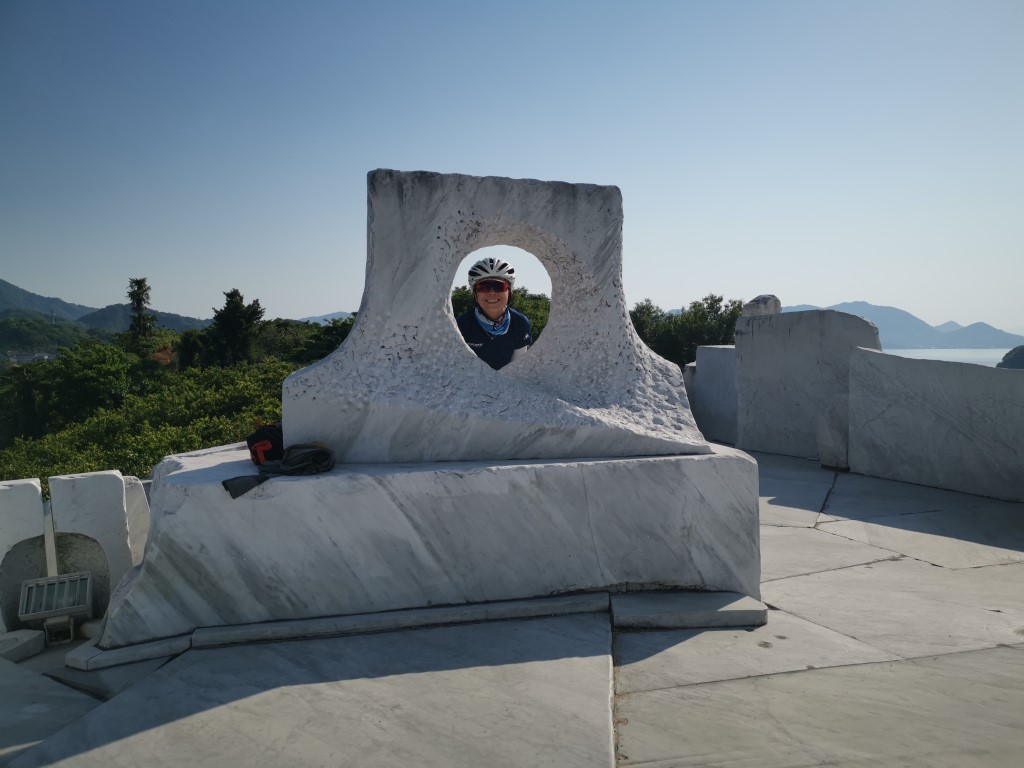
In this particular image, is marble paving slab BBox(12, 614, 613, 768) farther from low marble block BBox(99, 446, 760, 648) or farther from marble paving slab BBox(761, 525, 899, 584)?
marble paving slab BBox(761, 525, 899, 584)

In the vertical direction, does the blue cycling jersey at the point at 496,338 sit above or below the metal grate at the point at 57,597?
above

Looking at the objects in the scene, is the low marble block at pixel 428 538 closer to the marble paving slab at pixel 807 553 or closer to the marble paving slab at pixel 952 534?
the marble paving slab at pixel 807 553

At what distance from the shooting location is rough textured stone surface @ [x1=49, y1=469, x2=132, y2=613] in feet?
11.4

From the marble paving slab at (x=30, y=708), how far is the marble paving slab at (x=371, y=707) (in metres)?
0.15

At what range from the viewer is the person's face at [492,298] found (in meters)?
5.11

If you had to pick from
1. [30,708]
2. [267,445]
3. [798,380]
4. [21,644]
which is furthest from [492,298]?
[798,380]

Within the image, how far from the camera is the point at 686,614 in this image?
3045 mm

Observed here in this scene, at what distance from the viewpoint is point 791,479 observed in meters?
6.59

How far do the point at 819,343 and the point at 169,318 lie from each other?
212030mm

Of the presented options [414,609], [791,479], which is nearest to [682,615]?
[414,609]

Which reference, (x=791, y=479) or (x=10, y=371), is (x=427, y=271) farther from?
(x=10, y=371)

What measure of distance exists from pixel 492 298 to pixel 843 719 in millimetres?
3593

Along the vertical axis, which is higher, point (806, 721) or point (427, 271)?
point (427, 271)

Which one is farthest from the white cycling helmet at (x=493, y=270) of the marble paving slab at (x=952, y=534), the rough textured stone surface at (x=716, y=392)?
the rough textured stone surface at (x=716, y=392)
